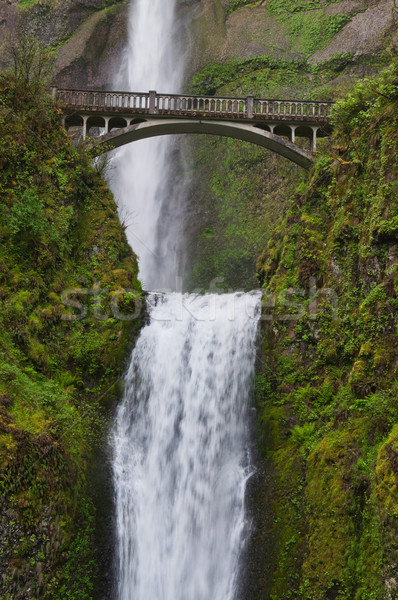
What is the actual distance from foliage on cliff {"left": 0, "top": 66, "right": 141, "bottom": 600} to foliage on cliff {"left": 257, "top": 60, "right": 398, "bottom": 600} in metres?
3.92

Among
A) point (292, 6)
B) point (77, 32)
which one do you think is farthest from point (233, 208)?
point (77, 32)

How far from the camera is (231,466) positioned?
439 inches

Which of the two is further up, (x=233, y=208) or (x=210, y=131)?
(x=210, y=131)

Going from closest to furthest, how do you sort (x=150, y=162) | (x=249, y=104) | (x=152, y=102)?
(x=152, y=102) → (x=249, y=104) → (x=150, y=162)

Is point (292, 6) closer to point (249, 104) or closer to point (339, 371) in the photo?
point (249, 104)

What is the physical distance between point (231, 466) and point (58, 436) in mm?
3917

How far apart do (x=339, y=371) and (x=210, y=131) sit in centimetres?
1146

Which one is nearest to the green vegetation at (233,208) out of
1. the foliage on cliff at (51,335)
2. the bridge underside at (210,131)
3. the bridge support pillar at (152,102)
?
the bridge underside at (210,131)

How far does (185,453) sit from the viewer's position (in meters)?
11.6

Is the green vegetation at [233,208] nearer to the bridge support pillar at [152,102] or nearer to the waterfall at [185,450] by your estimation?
the bridge support pillar at [152,102]

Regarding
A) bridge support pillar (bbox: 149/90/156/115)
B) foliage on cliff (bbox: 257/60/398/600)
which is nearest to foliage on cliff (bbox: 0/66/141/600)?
bridge support pillar (bbox: 149/90/156/115)

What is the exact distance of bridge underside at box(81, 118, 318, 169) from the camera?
58.4ft

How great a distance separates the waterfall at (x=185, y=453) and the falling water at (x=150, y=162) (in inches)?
Result: 483

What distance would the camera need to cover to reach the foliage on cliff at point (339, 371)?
812cm
